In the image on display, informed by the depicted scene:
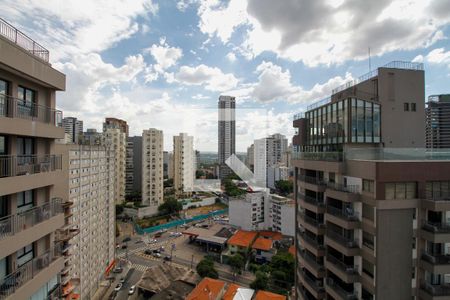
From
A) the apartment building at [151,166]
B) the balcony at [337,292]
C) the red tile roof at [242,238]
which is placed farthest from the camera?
the apartment building at [151,166]

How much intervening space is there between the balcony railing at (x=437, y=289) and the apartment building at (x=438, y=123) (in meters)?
10.8

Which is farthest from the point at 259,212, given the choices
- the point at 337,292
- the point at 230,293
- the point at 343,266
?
the point at 343,266

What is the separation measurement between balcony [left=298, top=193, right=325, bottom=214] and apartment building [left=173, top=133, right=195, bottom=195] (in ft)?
118

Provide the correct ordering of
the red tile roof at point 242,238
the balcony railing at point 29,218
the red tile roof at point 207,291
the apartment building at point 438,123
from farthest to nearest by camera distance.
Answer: the red tile roof at point 242,238
the red tile roof at point 207,291
the apartment building at point 438,123
the balcony railing at point 29,218

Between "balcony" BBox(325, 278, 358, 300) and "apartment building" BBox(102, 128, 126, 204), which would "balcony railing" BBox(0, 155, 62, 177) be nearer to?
"balcony" BBox(325, 278, 358, 300)

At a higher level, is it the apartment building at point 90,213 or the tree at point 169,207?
the apartment building at point 90,213

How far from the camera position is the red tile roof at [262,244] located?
23.0 meters

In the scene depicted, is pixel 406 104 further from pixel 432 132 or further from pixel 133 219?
pixel 133 219

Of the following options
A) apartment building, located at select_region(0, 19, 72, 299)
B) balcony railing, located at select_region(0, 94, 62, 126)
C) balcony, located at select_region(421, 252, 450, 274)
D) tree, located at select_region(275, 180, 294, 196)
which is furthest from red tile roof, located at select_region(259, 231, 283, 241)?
balcony railing, located at select_region(0, 94, 62, 126)

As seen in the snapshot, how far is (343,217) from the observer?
6.82m

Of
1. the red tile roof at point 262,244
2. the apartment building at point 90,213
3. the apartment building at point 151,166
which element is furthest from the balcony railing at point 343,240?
the apartment building at point 151,166

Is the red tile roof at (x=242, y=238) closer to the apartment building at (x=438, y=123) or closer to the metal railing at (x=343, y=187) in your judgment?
the apartment building at (x=438, y=123)

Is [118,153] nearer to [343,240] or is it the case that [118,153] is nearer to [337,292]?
[337,292]

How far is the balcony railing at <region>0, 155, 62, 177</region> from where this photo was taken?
376 centimetres
